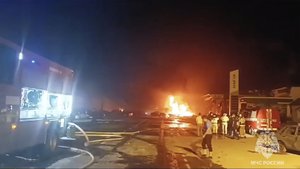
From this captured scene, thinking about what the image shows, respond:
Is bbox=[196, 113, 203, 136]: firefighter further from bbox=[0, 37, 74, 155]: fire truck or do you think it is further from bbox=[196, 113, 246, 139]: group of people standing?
bbox=[0, 37, 74, 155]: fire truck

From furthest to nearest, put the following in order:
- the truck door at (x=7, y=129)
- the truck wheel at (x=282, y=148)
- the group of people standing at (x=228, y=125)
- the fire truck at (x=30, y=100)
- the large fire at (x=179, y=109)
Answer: the large fire at (x=179, y=109) < the group of people standing at (x=228, y=125) < the truck wheel at (x=282, y=148) < the fire truck at (x=30, y=100) < the truck door at (x=7, y=129)

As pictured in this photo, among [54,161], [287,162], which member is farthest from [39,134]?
[287,162]

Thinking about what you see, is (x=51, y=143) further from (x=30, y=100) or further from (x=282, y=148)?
(x=282, y=148)

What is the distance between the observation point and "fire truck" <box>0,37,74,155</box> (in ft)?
38.5

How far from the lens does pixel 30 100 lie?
44.6 ft

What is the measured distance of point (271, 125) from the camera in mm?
27312

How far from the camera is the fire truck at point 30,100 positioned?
11734 mm

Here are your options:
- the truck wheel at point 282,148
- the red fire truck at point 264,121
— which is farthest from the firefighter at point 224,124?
the truck wheel at point 282,148

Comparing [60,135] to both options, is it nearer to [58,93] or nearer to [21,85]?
[58,93]

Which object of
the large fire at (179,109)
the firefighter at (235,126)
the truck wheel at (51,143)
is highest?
the large fire at (179,109)

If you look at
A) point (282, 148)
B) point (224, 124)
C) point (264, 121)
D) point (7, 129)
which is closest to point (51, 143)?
point (7, 129)

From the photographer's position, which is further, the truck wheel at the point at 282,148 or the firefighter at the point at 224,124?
the firefighter at the point at 224,124

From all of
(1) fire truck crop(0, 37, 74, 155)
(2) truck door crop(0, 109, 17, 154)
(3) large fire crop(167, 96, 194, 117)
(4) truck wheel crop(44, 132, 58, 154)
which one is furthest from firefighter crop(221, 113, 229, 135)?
(3) large fire crop(167, 96, 194, 117)

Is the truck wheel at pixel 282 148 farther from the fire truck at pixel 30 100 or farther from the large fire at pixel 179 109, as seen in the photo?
the large fire at pixel 179 109
